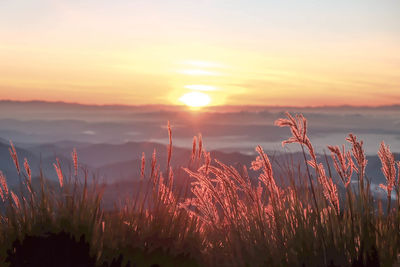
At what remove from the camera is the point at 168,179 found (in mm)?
5957

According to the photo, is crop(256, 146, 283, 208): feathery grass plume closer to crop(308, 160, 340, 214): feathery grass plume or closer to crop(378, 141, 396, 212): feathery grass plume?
crop(308, 160, 340, 214): feathery grass plume

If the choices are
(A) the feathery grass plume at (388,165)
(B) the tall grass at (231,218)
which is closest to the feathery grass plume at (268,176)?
(B) the tall grass at (231,218)

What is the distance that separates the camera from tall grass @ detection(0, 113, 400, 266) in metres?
4.84

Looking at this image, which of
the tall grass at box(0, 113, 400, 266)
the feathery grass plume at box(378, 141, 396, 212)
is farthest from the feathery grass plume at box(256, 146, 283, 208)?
the feathery grass plume at box(378, 141, 396, 212)

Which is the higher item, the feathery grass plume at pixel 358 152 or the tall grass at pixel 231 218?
the feathery grass plume at pixel 358 152

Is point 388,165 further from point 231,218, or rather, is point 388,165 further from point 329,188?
point 231,218

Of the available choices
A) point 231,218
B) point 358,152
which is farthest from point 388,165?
point 231,218

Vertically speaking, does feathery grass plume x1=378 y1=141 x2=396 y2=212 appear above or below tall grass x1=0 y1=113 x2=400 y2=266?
above

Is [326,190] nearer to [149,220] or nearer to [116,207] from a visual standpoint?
[149,220]

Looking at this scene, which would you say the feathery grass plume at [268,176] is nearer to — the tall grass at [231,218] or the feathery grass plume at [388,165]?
the tall grass at [231,218]

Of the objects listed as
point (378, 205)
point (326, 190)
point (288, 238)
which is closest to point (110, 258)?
point (288, 238)

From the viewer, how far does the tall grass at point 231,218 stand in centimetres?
484

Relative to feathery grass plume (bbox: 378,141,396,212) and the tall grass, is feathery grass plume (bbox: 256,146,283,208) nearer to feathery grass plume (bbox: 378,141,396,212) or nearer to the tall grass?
the tall grass

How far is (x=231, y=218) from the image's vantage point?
530cm
